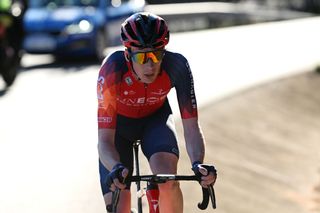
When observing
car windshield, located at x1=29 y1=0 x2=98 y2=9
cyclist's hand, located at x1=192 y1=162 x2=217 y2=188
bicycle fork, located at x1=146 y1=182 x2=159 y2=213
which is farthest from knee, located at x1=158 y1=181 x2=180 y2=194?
car windshield, located at x1=29 y1=0 x2=98 y2=9

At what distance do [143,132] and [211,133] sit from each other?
7515 millimetres

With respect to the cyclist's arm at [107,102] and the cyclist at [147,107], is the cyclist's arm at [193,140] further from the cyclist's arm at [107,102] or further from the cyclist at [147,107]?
the cyclist's arm at [107,102]

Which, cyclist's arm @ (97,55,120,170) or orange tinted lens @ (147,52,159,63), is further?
cyclist's arm @ (97,55,120,170)

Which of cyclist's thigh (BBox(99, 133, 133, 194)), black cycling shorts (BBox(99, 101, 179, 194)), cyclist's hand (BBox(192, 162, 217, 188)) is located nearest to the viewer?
cyclist's hand (BBox(192, 162, 217, 188))

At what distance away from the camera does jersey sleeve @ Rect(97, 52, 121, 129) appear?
19.3 ft

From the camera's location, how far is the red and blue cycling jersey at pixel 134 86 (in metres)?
5.90

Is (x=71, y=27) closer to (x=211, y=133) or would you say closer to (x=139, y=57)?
(x=211, y=133)

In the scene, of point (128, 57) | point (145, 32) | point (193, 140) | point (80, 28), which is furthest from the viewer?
point (80, 28)

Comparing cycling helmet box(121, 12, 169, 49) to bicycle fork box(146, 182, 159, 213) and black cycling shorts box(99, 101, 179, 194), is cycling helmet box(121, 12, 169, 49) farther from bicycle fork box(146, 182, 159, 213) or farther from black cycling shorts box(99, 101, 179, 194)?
bicycle fork box(146, 182, 159, 213)

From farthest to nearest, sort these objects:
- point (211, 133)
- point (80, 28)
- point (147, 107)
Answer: point (80, 28), point (211, 133), point (147, 107)

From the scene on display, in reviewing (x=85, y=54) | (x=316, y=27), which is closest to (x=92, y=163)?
(x=85, y=54)

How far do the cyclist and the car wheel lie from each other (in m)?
13.3

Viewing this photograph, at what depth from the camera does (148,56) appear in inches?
222

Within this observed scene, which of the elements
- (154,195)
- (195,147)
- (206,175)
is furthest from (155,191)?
(206,175)
